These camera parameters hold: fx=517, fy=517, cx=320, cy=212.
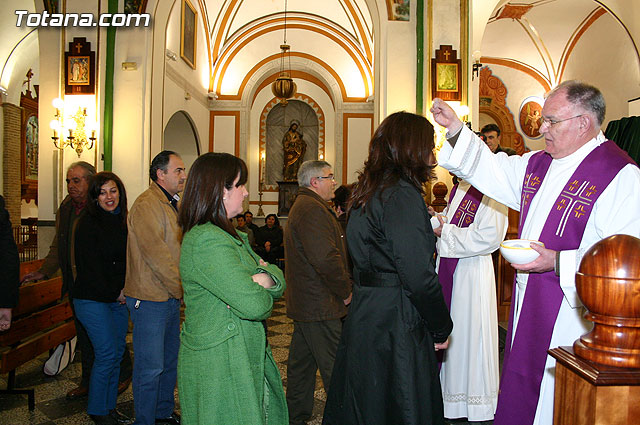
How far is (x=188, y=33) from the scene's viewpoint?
11523mm

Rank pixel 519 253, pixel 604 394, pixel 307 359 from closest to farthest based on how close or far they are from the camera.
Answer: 1. pixel 604 394
2. pixel 519 253
3. pixel 307 359

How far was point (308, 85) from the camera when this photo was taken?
52.0 feet

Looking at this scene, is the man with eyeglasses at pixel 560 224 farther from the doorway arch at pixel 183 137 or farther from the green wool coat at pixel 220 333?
the doorway arch at pixel 183 137

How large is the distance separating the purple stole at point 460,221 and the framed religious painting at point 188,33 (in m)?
9.06

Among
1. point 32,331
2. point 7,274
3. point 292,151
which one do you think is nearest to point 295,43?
point 292,151

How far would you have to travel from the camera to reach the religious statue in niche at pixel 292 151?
15.8 metres

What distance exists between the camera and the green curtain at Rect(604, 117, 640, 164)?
5.20 meters

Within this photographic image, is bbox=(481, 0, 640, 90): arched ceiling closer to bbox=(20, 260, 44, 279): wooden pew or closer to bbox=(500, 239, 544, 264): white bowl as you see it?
bbox=(20, 260, 44, 279): wooden pew

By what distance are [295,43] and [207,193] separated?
44.9 feet

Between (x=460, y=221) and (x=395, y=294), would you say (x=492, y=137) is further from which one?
(x=395, y=294)

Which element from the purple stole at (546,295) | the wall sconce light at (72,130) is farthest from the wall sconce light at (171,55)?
the purple stole at (546,295)

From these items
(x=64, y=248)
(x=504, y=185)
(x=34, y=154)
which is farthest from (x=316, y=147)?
(x=504, y=185)

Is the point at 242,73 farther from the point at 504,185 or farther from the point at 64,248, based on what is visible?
the point at 504,185

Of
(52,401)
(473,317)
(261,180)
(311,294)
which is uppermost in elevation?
(261,180)
